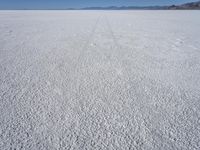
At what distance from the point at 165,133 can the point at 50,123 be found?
89 centimetres

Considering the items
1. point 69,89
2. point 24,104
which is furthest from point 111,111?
point 24,104

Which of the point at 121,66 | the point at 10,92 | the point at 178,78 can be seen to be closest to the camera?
the point at 10,92

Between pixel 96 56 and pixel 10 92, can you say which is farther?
pixel 96 56

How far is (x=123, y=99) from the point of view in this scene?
5.98 ft

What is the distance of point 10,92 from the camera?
1949 mm

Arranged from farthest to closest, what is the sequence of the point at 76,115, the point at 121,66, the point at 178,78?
the point at 121,66
the point at 178,78
the point at 76,115

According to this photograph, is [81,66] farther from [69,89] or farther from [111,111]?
[111,111]

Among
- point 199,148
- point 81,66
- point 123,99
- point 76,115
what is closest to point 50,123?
point 76,115

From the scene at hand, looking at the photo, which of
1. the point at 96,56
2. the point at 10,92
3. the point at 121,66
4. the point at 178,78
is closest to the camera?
the point at 10,92

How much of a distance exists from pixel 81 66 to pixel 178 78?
53.4 inches

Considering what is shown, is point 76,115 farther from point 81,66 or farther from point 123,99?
point 81,66

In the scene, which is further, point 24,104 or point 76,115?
point 24,104

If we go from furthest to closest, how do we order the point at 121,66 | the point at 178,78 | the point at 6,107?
1. the point at 121,66
2. the point at 178,78
3. the point at 6,107

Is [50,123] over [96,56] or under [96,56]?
over
